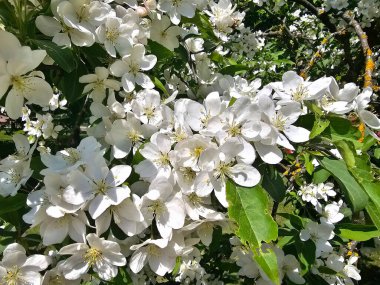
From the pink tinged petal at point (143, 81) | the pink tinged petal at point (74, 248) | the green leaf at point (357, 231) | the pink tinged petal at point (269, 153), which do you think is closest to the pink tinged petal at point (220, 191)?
the pink tinged petal at point (269, 153)

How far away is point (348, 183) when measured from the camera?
1.23 metres

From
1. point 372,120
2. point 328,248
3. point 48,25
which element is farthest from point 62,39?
point 328,248

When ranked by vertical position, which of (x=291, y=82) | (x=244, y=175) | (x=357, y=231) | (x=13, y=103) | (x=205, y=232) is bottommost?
(x=357, y=231)

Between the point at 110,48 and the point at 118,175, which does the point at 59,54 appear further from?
the point at 118,175

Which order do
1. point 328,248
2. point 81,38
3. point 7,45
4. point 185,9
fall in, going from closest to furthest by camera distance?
point 7,45, point 81,38, point 185,9, point 328,248

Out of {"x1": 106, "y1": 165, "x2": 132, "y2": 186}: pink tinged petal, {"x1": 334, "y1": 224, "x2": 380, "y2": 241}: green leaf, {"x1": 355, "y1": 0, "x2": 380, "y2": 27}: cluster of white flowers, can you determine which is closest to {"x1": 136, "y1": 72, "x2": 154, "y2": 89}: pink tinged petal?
{"x1": 106, "y1": 165, "x2": 132, "y2": 186}: pink tinged petal

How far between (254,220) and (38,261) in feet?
1.83

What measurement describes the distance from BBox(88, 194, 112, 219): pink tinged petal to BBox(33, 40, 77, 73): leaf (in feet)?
1.12

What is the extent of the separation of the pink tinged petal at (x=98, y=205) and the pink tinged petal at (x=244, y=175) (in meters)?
0.30

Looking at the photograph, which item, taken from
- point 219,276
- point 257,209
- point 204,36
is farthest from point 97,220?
point 219,276

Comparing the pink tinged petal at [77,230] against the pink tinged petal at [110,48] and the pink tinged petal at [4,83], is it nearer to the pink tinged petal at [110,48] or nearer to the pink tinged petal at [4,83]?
the pink tinged petal at [4,83]

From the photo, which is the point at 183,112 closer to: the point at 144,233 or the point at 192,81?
the point at 144,233

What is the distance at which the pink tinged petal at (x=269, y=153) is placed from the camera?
1.17m

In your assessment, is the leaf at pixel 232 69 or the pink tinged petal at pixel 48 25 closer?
the pink tinged petal at pixel 48 25
